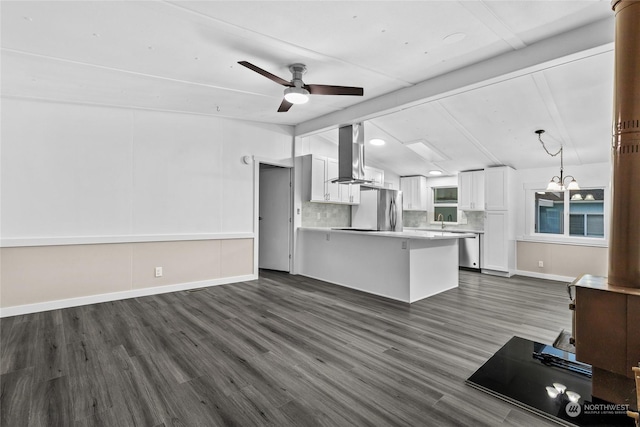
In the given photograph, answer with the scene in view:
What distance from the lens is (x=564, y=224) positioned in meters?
5.95

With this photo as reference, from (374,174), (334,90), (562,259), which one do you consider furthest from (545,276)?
(334,90)

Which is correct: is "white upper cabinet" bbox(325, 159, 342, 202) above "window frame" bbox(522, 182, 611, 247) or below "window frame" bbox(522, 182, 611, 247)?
above

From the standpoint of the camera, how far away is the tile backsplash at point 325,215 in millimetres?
6184

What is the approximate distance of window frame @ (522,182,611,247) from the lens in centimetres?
543

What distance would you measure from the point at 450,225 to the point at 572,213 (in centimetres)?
234

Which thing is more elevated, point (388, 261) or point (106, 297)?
point (388, 261)

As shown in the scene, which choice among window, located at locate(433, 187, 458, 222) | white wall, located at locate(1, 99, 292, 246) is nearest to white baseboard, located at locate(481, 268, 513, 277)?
window, located at locate(433, 187, 458, 222)

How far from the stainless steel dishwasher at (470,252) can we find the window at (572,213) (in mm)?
1188

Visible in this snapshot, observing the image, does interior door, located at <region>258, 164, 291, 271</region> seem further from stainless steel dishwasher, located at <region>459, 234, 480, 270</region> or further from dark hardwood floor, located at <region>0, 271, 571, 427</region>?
stainless steel dishwasher, located at <region>459, 234, 480, 270</region>

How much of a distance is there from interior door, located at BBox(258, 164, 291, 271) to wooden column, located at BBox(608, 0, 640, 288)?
187 inches

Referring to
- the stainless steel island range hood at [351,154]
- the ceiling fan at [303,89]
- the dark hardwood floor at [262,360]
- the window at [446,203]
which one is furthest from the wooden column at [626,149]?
the window at [446,203]

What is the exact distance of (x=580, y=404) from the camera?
190cm

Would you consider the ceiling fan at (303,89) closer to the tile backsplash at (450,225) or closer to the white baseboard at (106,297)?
the white baseboard at (106,297)

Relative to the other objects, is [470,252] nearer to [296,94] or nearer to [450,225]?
[450,225]
